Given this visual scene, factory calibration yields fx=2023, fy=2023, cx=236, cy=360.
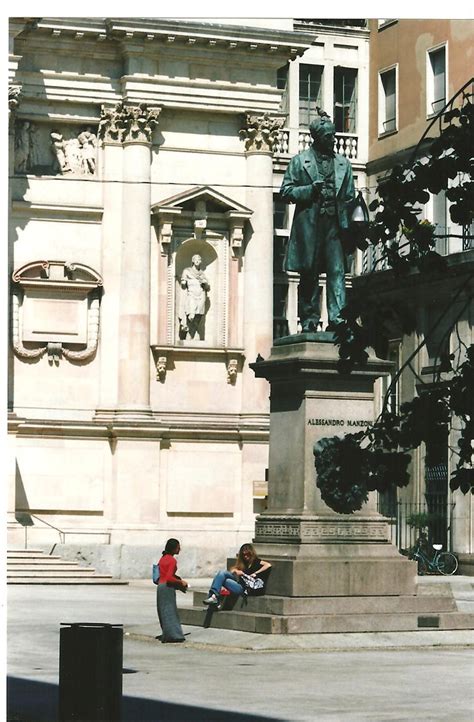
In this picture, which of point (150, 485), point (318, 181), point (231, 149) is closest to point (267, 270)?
point (231, 149)

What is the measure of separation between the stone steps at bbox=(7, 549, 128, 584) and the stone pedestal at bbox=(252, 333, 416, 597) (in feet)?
56.8

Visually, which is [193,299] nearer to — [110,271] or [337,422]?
[110,271]

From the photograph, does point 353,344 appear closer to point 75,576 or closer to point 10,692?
point 10,692

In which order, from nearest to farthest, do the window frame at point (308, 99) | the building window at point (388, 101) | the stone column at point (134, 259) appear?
the stone column at point (134, 259)
the window frame at point (308, 99)
the building window at point (388, 101)

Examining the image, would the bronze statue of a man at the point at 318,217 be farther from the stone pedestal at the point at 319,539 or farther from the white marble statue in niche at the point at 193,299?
the white marble statue in niche at the point at 193,299

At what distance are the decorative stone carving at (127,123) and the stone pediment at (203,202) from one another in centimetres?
167

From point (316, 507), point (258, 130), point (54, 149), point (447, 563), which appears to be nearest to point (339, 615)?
point (316, 507)

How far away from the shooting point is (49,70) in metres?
50.8

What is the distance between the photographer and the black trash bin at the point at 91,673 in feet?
50.1

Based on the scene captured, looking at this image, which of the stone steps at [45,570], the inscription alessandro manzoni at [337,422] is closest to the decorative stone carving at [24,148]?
the stone steps at [45,570]

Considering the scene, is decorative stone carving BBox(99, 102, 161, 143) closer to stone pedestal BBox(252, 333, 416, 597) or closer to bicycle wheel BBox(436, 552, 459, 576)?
bicycle wheel BBox(436, 552, 459, 576)

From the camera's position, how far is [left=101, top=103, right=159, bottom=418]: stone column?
50.7 m

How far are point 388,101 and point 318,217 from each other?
34.4 m

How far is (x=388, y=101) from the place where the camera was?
2399 inches
